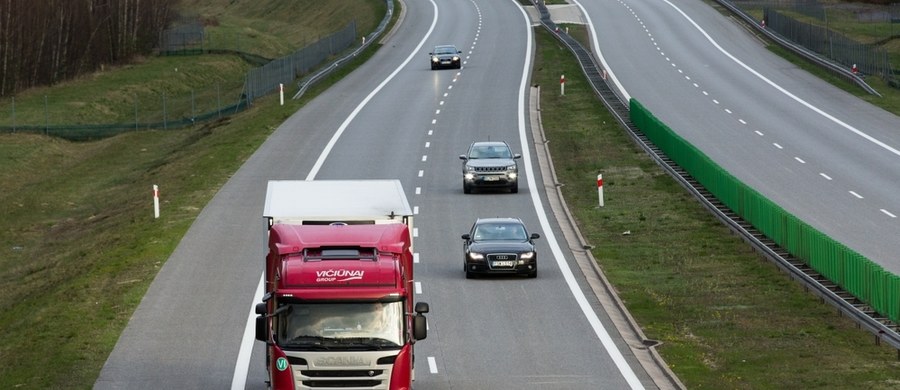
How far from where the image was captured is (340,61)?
90500 millimetres

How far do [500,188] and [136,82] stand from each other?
168 feet

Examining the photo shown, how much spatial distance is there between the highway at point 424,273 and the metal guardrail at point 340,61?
1470mm

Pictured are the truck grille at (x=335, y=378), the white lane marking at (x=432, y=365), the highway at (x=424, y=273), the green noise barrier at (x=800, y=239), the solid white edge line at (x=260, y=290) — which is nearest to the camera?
the truck grille at (x=335, y=378)

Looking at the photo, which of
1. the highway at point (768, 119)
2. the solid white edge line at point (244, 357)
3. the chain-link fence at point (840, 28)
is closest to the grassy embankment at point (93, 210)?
the solid white edge line at point (244, 357)

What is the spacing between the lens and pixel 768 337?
1166 inches

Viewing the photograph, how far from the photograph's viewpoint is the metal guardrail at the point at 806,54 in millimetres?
80256

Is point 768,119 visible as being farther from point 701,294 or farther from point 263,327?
point 263,327

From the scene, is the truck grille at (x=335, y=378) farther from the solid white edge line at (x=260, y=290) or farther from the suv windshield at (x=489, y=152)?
the suv windshield at (x=489, y=152)

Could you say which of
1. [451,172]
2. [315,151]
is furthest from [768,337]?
[315,151]

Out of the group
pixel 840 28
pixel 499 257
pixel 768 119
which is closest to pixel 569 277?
pixel 499 257

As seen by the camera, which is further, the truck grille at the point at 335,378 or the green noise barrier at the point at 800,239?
Answer: the green noise barrier at the point at 800,239

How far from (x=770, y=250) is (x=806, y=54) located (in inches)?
2167

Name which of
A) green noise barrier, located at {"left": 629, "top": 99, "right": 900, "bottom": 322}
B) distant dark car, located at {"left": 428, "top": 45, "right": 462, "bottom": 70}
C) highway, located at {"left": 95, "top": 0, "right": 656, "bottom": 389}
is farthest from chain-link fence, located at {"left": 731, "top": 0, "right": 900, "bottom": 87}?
green noise barrier, located at {"left": 629, "top": 99, "right": 900, "bottom": 322}

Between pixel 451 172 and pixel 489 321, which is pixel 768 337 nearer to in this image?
pixel 489 321
